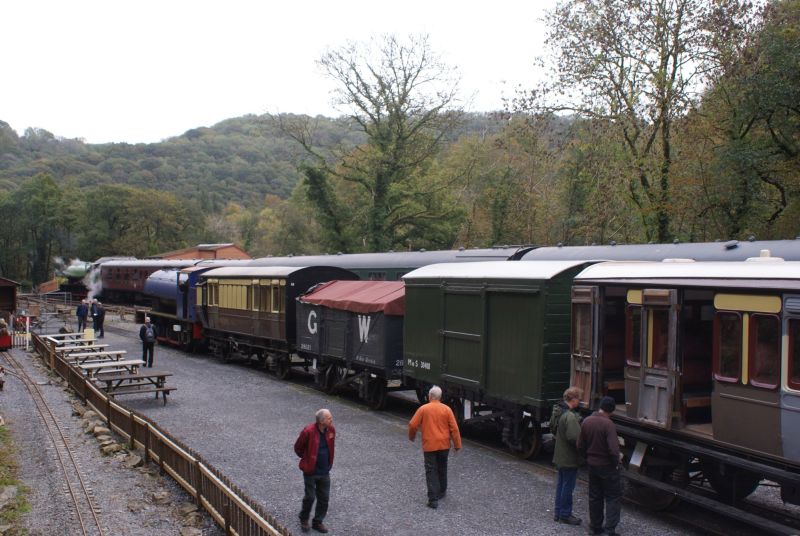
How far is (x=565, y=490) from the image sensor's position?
8742mm

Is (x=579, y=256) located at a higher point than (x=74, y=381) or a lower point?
higher

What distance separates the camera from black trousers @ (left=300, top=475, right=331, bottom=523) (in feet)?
27.7

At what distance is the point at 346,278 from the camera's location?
850 inches

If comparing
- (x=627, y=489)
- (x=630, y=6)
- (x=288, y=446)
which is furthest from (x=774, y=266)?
(x=630, y=6)

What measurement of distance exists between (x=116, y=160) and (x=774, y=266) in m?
152

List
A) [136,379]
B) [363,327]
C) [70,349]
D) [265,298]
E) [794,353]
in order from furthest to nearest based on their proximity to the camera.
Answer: [70,349] < [265,298] < [136,379] < [363,327] < [794,353]

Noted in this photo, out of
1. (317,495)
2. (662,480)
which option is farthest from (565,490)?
(317,495)

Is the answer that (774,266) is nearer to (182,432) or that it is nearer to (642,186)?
(182,432)

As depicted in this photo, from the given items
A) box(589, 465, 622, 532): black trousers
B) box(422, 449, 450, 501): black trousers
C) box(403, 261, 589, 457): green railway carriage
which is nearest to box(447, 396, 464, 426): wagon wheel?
box(403, 261, 589, 457): green railway carriage

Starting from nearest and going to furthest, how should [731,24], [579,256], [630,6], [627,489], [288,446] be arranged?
[627,489], [288,446], [579,256], [731,24], [630,6]

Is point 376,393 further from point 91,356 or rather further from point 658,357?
point 91,356

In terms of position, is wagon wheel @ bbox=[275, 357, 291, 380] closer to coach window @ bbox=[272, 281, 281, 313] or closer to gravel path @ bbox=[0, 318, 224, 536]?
coach window @ bbox=[272, 281, 281, 313]

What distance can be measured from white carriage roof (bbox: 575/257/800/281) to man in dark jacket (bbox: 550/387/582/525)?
1.83 m

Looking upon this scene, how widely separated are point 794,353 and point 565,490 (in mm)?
3043
